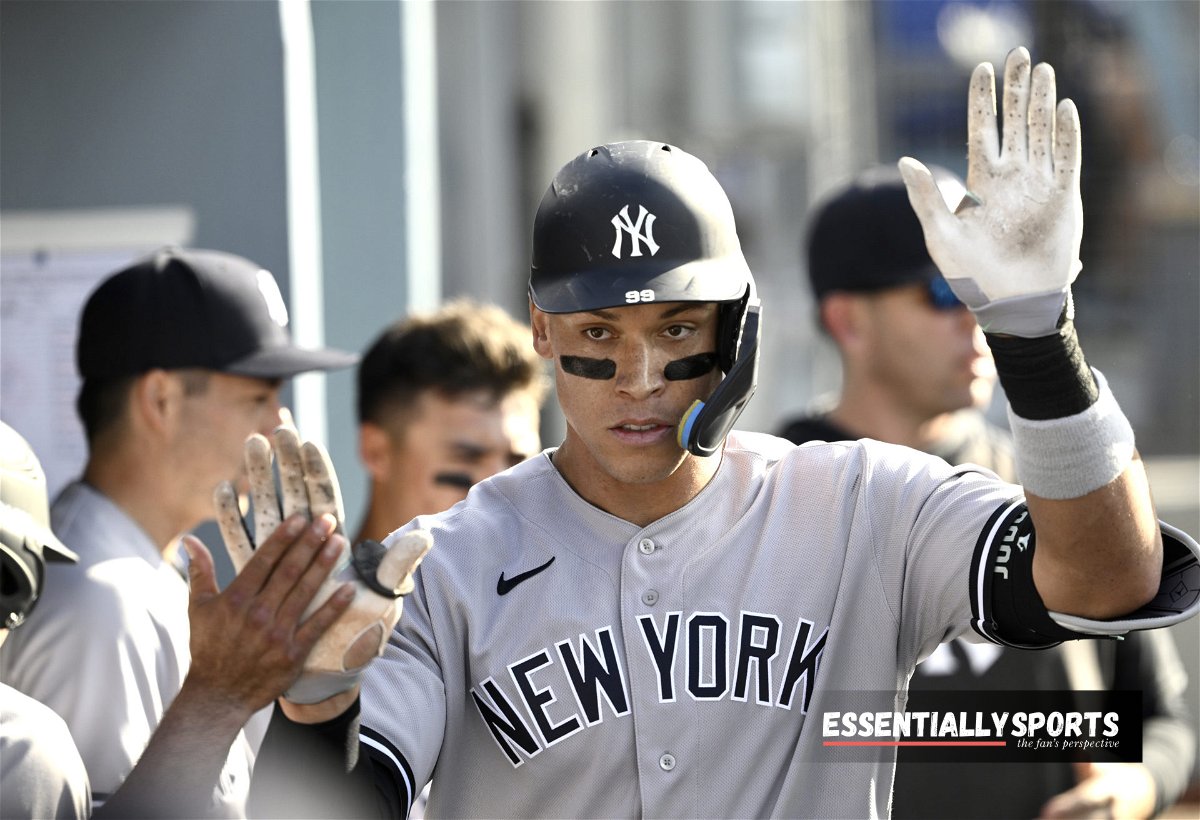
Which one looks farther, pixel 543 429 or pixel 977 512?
pixel 543 429

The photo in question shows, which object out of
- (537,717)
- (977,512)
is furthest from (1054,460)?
(537,717)

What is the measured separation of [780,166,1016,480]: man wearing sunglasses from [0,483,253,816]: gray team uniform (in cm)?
201

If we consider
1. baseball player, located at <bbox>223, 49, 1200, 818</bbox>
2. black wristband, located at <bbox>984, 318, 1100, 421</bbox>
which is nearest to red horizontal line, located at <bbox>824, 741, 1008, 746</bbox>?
baseball player, located at <bbox>223, 49, 1200, 818</bbox>

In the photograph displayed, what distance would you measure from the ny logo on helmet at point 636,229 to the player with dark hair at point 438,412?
180cm

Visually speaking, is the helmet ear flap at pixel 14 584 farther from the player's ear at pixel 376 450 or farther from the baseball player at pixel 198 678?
the player's ear at pixel 376 450

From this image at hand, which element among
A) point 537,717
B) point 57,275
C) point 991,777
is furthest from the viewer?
point 57,275

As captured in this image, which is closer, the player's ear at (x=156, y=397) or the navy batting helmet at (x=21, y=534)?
the navy batting helmet at (x=21, y=534)

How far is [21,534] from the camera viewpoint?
265 centimetres

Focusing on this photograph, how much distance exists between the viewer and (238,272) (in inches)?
156

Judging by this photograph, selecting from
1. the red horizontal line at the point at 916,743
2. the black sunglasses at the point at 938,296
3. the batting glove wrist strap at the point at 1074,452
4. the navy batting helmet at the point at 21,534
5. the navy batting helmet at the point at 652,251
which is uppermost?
the navy batting helmet at the point at 652,251

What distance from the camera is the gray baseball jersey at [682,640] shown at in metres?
2.57

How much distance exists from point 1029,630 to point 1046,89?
832 millimetres

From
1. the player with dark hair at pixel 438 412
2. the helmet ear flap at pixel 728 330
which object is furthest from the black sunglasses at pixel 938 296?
the helmet ear flap at pixel 728 330

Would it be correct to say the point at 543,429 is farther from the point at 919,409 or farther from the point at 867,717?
the point at 867,717
